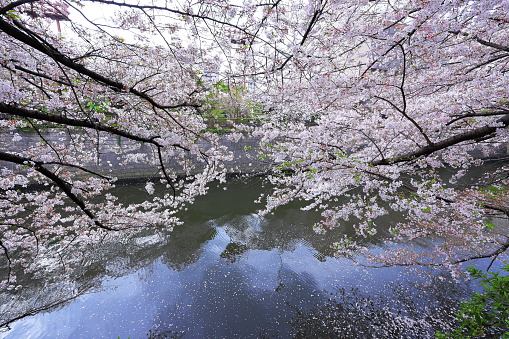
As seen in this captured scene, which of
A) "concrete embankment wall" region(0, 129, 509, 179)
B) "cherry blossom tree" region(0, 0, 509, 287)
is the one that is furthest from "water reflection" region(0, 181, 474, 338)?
"concrete embankment wall" region(0, 129, 509, 179)

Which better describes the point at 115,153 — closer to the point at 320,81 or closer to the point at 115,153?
the point at 115,153

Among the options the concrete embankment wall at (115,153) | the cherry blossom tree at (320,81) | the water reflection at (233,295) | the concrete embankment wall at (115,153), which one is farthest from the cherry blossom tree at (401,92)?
the concrete embankment wall at (115,153)

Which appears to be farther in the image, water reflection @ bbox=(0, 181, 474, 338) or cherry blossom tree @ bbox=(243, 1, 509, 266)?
water reflection @ bbox=(0, 181, 474, 338)

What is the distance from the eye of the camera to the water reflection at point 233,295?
4059mm

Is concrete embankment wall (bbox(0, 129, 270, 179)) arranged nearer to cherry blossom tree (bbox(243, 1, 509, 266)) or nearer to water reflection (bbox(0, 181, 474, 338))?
water reflection (bbox(0, 181, 474, 338))

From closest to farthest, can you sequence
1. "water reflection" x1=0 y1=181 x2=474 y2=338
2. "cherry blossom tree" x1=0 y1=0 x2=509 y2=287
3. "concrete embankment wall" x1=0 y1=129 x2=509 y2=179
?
1. "cherry blossom tree" x1=0 y1=0 x2=509 y2=287
2. "water reflection" x1=0 y1=181 x2=474 y2=338
3. "concrete embankment wall" x1=0 y1=129 x2=509 y2=179

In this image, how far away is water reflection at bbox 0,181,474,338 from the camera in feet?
13.3

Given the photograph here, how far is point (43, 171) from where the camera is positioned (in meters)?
2.62

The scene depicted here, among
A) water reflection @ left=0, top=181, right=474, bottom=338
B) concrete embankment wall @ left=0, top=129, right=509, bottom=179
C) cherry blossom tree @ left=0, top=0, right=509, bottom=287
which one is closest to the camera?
cherry blossom tree @ left=0, top=0, right=509, bottom=287

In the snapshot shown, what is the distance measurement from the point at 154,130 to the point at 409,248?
7.26 meters

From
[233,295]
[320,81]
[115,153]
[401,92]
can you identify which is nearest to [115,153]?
[115,153]

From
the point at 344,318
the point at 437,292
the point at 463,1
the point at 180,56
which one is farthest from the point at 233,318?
the point at 463,1

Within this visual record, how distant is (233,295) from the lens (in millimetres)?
4820

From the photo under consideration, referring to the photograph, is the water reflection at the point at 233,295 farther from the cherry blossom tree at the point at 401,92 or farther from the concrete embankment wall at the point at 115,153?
the concrete embankment wall at the point at 115,153
